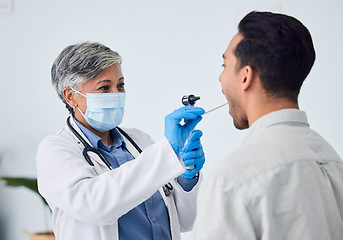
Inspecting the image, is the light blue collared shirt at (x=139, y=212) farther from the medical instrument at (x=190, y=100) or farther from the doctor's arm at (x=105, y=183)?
the medical instrument at (x=190, y=100)

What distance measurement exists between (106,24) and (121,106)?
127 cm

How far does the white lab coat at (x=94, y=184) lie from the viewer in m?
1.25

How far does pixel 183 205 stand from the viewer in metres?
1.51

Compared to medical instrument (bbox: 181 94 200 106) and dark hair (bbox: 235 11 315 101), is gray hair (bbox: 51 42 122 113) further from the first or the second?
dark hair (bbox: 235 11 315 101)

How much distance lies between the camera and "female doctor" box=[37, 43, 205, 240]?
1.26 m

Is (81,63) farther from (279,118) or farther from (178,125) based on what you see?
(279,118)

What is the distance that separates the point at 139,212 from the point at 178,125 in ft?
0.98

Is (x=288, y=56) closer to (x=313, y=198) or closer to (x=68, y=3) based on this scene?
(x=313, y=198)

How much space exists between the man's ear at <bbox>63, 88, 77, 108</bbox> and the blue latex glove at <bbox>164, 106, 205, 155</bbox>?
0.37m

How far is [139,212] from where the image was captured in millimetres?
1400

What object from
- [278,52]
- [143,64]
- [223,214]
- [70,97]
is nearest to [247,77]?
[278,52]

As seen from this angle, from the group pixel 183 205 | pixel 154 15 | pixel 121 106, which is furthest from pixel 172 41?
pixel 183 205

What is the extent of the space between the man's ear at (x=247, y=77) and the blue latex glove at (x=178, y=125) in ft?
1.38

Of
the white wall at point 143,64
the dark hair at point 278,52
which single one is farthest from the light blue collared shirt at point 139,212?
the white wall at point 143,64
